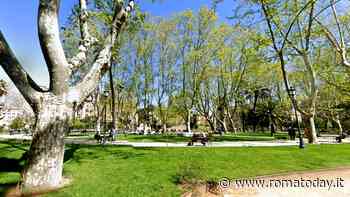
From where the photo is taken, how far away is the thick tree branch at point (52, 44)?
6.42 meters

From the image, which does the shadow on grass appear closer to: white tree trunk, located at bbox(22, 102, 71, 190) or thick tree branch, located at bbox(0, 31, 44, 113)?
white tree trunk, located at bbox(22, 102, 71, 190)

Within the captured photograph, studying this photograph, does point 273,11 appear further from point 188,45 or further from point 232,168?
point 188,45

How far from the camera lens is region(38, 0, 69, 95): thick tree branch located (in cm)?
642

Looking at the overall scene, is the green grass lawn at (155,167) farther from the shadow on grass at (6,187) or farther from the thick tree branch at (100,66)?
the thick tree branch at (100,66)

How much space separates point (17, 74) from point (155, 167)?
16.6 feet

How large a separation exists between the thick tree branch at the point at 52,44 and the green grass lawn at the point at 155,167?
264cm

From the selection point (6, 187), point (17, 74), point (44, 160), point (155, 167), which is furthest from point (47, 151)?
point (155, 167)

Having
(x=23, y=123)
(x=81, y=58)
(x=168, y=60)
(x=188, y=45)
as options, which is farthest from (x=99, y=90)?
(x=23, y=123)

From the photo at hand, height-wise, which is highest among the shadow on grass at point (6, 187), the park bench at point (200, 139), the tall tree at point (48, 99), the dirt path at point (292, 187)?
the tall tree at point (48, 99)

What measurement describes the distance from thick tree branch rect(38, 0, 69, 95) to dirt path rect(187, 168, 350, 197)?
14.5ft

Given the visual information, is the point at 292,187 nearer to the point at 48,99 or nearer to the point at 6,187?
the point at 48,99

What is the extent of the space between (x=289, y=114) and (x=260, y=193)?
4126 cm

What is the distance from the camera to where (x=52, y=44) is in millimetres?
6488

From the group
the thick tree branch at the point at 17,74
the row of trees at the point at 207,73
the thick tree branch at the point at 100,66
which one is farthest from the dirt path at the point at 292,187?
the row of trees at the point at 207,73
